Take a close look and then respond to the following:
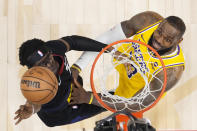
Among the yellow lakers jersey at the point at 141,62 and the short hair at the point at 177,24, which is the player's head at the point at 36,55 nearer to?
the yellow lakers jersey at the point at 141,62

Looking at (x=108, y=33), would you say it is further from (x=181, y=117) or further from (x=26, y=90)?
(x=181, y=117)

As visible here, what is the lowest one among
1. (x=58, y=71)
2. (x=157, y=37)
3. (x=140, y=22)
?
(x=58, y=71)

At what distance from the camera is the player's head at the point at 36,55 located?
1.08 metres

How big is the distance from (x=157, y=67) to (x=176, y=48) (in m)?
0.15

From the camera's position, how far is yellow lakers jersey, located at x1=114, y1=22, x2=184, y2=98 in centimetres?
137

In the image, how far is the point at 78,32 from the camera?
76.1 inches

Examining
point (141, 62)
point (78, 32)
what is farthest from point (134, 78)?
point (78, 32)

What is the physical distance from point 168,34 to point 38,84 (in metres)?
0.71

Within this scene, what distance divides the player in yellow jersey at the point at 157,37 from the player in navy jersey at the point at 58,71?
0.29ft

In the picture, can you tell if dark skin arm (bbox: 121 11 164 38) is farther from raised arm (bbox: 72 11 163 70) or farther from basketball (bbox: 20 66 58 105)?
basketball (bbox: 20 66 58 105)

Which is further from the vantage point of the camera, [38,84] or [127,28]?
[127,28]

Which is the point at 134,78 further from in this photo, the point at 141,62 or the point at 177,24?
the point at 177,24

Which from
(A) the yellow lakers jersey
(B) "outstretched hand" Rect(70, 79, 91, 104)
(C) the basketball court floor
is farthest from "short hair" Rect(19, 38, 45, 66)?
(C) the basketball court floor

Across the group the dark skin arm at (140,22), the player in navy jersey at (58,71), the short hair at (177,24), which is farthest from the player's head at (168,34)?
the player in navy jersey at (58,71)
